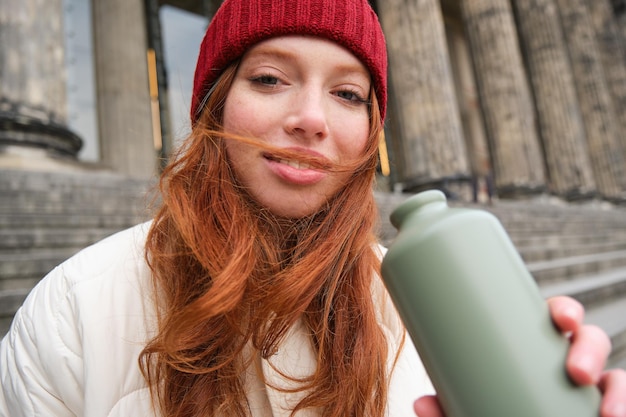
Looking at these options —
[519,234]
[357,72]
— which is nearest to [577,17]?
[519,234]

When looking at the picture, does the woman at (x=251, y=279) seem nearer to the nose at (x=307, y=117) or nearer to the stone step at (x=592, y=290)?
the nose at (x=307, y=117)

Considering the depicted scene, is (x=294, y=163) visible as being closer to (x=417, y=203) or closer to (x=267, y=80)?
(x=267, y=80)

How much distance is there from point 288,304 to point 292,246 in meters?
0.17

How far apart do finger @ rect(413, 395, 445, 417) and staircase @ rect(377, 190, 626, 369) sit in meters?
2.44

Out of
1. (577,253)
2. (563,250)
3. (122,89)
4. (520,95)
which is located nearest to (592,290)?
(563,250)

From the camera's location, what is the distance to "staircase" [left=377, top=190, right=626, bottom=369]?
344 centimetres

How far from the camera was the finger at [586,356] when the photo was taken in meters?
0.43

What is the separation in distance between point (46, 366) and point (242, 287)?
375mm

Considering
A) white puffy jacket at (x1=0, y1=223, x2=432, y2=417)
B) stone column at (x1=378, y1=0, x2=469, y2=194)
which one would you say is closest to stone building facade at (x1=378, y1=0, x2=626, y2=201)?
stone column at (x1=378, y1=0, x2=469, y2=194)

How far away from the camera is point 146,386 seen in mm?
777

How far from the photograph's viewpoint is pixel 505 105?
1094 centimetres

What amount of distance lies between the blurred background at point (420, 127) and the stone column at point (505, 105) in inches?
1.3

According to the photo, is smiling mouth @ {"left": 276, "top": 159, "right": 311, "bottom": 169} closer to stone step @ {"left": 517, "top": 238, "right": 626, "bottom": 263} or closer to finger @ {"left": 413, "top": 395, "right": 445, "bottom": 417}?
finger @ {"left": 413, "top": 395, "right": 445, "bottom": 417}

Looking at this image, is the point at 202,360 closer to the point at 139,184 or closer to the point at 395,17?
the point at 139,184
